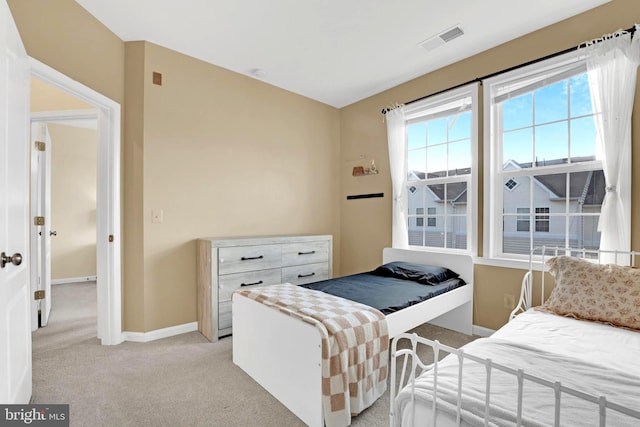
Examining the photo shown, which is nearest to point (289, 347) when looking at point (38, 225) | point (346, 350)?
point (346, 350)

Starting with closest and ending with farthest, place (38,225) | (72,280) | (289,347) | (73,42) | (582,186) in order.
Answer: (289,347), (73,42), (582,186), (38,225), (72,280)

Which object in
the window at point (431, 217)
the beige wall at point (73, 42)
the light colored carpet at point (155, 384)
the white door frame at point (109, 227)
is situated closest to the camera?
the light colored carpet at point (155, 384)

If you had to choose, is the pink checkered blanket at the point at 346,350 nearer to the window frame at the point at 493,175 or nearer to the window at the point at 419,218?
the window frame at the point at 493,175

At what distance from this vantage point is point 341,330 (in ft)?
5.15

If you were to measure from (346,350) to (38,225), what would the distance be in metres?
3.34

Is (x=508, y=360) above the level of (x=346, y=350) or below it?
above

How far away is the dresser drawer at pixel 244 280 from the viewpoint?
9.05 feet

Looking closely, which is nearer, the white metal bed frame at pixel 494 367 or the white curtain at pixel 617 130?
the white metal bed frame at pixel 494 367

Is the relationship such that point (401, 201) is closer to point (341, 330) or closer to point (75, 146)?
point (341, 330)

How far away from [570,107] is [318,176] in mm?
2676

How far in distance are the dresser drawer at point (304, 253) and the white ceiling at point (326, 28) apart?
189cm

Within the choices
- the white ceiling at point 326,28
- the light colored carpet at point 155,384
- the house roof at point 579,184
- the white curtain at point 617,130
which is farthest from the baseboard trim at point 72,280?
the white curtain at point 617,130

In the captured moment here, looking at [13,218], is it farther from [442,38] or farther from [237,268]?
[442,38]

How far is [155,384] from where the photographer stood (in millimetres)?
2025
